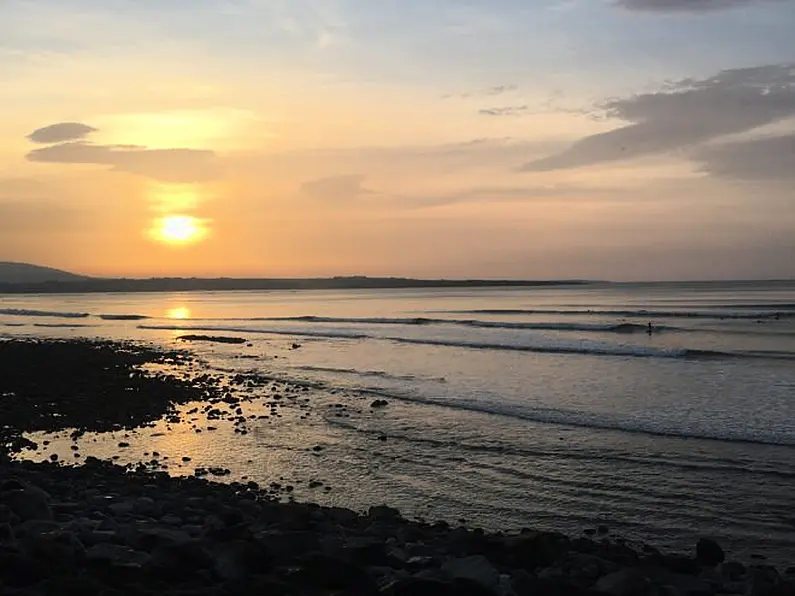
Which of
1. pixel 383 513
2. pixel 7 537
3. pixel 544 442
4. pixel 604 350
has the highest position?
pixel 7 537

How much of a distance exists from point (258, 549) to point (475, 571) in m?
1.76

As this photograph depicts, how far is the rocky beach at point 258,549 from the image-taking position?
530cm

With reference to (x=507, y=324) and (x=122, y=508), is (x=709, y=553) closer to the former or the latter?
(x=122, y=508)

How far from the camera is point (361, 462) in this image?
40.6 ft

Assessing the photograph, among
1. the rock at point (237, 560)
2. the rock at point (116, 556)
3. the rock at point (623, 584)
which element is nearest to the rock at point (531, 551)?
the rock at point (623, 584)

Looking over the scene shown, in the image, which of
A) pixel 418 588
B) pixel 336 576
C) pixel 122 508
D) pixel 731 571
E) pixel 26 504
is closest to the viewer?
pixel 418 588

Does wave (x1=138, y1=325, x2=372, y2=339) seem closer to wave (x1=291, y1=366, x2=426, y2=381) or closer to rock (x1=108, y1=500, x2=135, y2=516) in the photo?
wave (x1=291, y1=366, x2=426, y2=381)

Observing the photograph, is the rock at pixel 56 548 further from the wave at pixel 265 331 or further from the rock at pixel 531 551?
the wave at pixel 265 331

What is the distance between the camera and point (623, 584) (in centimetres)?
562

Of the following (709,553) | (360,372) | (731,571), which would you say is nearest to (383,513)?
(709,553)

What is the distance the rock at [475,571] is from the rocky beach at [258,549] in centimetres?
2

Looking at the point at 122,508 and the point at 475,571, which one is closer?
the point at 475,571

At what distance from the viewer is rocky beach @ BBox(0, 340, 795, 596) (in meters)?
5.30

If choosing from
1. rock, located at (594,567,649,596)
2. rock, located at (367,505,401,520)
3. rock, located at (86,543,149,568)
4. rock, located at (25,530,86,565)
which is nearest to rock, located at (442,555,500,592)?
rock, located at (594,567,649,596)
